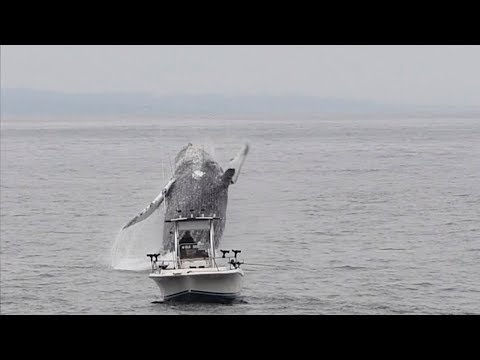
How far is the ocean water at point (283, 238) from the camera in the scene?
99.6 feet

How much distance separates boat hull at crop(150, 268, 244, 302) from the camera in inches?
1094

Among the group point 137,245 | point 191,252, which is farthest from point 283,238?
point 191,252

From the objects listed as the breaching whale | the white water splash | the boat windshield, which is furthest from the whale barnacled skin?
the white water splash

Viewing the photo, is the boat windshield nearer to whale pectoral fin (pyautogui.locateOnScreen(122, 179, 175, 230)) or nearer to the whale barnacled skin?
the whale barnacled skin

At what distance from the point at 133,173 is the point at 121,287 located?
51113mm

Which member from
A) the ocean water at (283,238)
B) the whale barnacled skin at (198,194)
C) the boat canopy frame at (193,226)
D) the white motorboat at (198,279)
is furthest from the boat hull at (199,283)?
the whale barnacled skin at (198,194)

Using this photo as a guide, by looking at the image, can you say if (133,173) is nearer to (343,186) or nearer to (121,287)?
(343,186)

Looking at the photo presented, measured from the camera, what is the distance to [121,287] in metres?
32.4

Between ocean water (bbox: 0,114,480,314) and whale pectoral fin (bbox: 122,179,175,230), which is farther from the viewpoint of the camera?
whale pectoral fin (bbox: 122,179,175,230)

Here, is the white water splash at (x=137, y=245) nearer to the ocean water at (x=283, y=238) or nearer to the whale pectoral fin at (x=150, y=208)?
the ocean water at (x=283, y=238)

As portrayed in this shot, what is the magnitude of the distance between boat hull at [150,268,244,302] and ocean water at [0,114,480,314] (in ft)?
1.09

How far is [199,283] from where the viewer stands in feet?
91.7

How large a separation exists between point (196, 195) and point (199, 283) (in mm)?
7693
